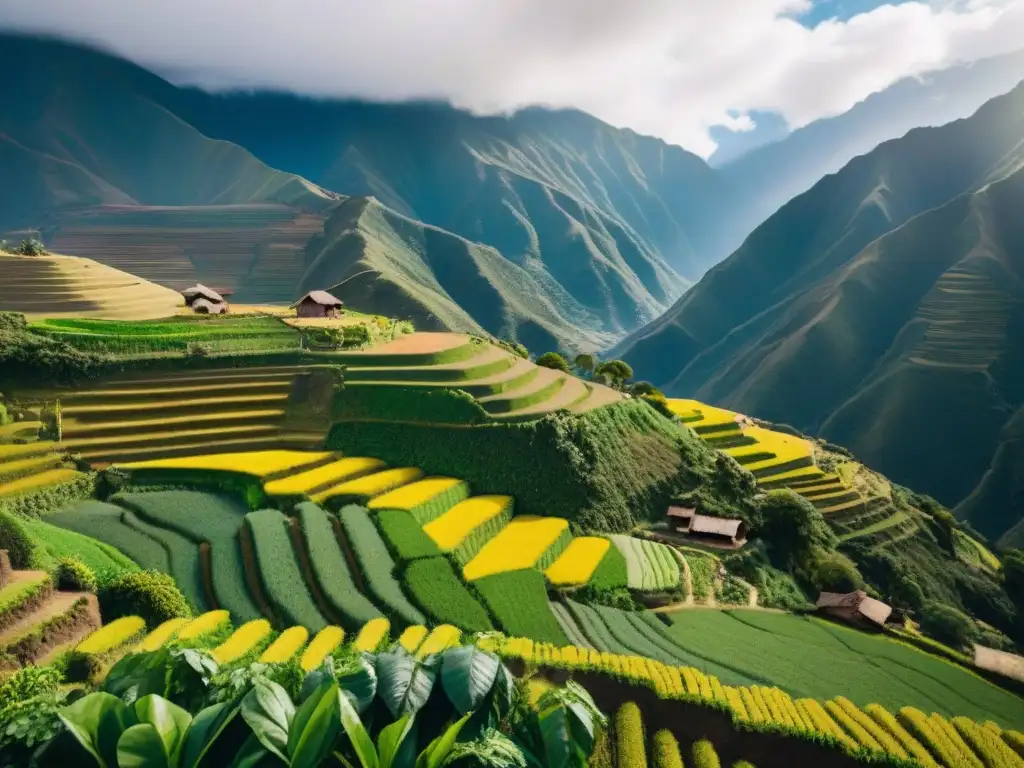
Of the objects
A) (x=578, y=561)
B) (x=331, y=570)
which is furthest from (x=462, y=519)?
(x=331, y=570)

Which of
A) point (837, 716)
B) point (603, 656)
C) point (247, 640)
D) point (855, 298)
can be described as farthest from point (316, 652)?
point (855, 298)

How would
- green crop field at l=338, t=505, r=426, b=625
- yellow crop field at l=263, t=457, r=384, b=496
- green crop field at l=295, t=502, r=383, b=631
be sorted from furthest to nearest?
yellow crop field at l=263, t=457, r=384, b=496, green crop field at l=338, t=505, r=426, b=625, green crop field at l=295, t=502, r=383, b=631

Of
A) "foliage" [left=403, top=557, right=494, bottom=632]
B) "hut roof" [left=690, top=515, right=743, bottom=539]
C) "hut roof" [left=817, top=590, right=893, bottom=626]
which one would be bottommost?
"hut roof" [left=817, top=590, right=893, bottom=626]

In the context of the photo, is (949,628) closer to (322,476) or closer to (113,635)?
(322,476)

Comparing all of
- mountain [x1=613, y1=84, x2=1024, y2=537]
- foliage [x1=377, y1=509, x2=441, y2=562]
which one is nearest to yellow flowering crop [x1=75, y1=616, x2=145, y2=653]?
foliage [x1=377, y1=509, x2=441, y2=562]

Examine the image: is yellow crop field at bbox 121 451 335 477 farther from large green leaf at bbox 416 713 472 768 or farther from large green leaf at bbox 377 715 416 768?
large green leaf at bbox 416 713 472 768

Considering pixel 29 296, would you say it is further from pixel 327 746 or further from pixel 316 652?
pixel 327 746
